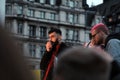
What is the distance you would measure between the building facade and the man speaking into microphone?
55077mm

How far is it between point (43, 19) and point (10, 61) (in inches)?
2490

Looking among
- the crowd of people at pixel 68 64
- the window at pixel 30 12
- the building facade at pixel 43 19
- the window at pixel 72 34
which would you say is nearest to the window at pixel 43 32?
the building facade at pixel 43 19

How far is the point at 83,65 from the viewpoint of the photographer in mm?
992

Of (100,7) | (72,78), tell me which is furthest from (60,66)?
(100,7)

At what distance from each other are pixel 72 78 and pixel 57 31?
4.24 meters

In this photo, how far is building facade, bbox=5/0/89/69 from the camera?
2469 inches

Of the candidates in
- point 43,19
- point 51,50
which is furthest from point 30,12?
point 51,50

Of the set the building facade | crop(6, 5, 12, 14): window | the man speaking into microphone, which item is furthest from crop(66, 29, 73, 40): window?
the man speaking into microphone

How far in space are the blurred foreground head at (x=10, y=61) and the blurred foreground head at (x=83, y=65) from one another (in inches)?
4.4

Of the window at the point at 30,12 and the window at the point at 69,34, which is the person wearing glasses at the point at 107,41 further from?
the window at the point at 69,34

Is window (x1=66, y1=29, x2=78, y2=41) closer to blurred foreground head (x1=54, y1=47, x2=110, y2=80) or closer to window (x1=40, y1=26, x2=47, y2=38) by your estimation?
window (x1=40, y1=26, x2=47, y2=38)

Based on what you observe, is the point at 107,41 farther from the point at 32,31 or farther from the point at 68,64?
the point at 32,31

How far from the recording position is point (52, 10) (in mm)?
65438

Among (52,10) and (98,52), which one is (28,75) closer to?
(98,52)
